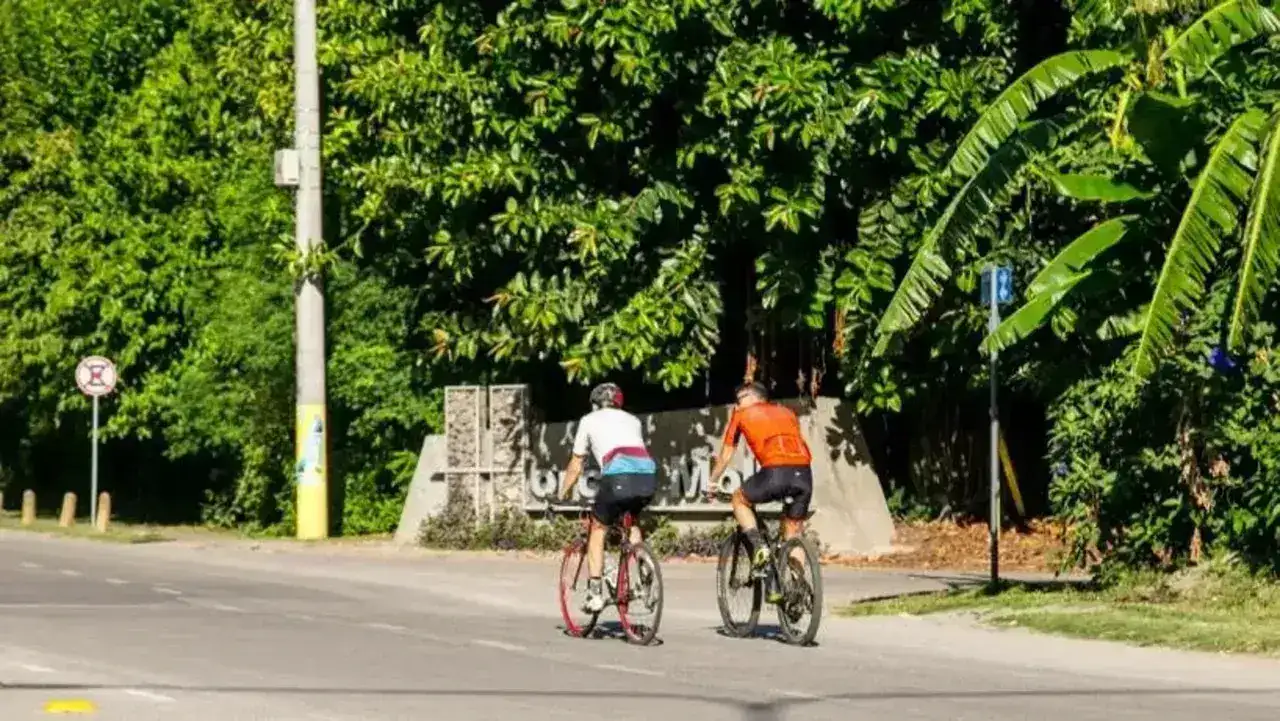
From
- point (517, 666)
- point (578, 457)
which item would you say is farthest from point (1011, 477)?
point (517, 666)

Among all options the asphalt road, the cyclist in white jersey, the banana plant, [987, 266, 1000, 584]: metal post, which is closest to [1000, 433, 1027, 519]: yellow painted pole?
the asphalt road

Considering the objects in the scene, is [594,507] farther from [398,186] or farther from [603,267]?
[398,186]

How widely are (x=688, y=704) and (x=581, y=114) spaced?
50.3 ft

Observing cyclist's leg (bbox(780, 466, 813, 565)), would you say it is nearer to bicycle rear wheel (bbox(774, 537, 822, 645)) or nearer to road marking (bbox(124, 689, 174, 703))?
bicycle rear wheel (bbox(774, 537, 822, 645))

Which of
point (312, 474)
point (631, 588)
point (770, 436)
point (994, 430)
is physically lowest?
point (631, 588)

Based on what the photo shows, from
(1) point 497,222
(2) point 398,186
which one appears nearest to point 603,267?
(1) point 497,222

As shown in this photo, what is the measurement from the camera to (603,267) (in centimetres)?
2791

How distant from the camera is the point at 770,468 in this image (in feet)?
59.0

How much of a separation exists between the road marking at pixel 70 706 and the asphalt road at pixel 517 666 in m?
0.08

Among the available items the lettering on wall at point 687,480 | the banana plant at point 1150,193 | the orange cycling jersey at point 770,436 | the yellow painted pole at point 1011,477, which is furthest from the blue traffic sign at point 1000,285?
the lettering on wall at point 687,480

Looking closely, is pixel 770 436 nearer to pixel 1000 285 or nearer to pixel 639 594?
pixel 639 594

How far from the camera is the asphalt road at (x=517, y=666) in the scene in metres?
13.5

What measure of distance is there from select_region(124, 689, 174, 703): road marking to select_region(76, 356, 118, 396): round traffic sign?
2336 cm

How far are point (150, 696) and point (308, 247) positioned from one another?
18.7m
